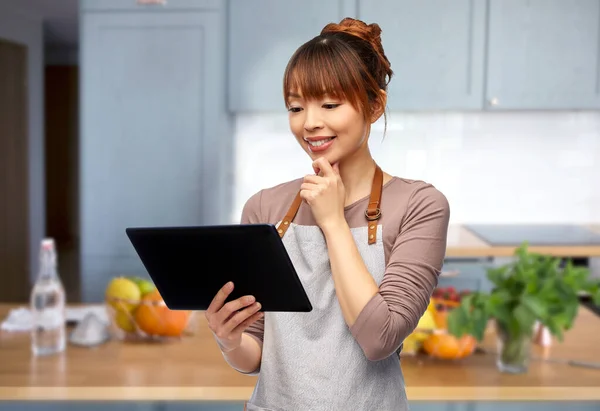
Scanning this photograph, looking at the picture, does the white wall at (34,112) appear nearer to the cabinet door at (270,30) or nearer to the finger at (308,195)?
the cabinet door at (270,30)

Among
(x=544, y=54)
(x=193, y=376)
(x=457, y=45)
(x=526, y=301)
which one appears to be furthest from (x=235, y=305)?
(x=544, y=54)

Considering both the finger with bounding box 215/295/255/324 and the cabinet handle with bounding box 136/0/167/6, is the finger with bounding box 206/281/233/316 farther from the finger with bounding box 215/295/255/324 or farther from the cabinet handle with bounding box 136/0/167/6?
the cabinet handle with bounding box 136/0/167/6

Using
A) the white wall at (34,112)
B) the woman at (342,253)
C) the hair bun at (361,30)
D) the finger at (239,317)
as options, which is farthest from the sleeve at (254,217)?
the white wall at (34,112)

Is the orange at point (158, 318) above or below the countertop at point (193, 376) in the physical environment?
above

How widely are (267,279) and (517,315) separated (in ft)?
2.21

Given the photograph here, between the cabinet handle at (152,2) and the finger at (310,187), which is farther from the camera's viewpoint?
the cabinet handle at (152,2)

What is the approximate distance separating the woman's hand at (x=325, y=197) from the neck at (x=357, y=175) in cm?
8

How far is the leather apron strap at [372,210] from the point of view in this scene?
36.1 inches

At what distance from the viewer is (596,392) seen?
1.29 meters

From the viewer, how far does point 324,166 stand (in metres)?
0.88

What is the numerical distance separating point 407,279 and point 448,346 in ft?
2.06

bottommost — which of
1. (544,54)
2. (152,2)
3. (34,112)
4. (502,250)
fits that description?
(502,250)

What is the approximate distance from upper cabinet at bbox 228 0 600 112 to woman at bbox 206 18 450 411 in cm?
232

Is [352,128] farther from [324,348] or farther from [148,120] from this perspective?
[148,120]
